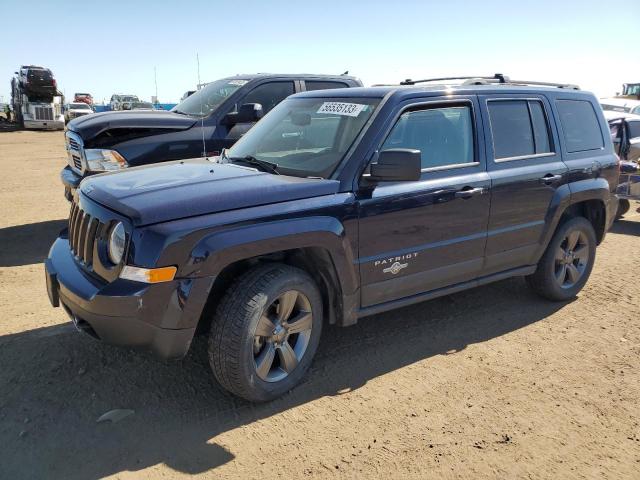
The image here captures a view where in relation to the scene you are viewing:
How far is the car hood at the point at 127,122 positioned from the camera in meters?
6.28

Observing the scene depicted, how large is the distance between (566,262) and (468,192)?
1.71 metres

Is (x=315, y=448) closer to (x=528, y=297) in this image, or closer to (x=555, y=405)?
(x=555, y=405)

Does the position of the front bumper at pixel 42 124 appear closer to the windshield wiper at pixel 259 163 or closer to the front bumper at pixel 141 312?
the windshield wiper at pixel 259 163

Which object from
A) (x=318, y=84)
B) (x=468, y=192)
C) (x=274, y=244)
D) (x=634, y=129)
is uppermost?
(x=318, y=84)

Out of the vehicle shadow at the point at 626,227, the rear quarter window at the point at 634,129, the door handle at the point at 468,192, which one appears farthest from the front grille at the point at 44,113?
the door handle at the point at 468,192

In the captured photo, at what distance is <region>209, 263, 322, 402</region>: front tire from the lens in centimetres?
308

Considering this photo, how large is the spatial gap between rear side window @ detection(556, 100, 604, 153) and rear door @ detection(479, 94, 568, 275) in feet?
0.77

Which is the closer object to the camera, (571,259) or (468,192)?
(468,192)

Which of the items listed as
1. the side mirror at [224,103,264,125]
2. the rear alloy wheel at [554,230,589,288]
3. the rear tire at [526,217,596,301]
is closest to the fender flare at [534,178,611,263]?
the rear tire at [526,217,596,301]

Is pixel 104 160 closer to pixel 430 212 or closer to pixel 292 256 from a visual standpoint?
pixel 292 256

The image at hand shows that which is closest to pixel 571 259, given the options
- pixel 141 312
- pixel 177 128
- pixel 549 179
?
pixel 549 179

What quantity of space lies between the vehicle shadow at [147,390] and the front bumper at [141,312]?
0.35 m

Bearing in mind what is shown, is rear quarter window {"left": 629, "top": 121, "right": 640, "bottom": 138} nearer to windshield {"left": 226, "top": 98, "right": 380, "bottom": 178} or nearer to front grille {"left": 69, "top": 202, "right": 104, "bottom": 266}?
windshield {"left": 226, "top": 98, "right": 380, "bottom": 178}

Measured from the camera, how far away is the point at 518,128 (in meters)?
4.52
